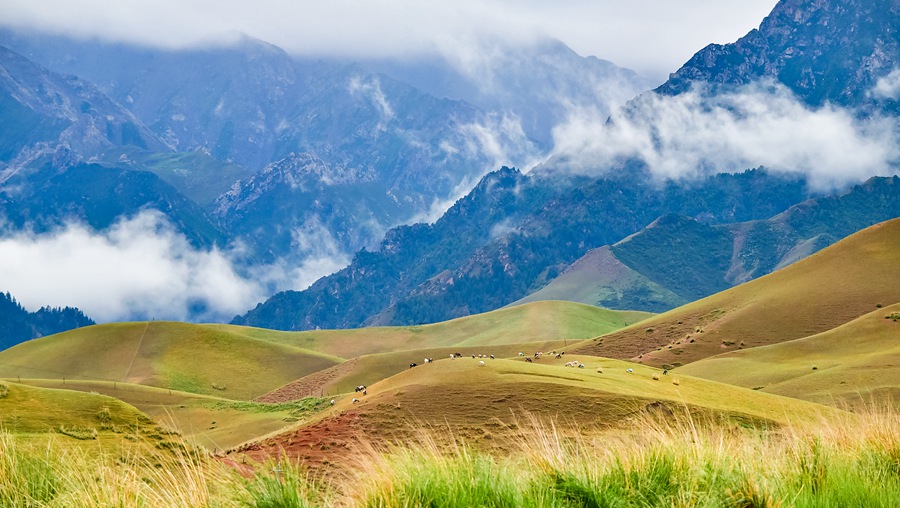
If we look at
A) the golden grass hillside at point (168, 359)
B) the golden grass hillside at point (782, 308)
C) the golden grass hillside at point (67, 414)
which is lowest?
the golden grass hillside at point (782, 308)

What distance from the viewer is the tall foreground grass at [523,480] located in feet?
33.2

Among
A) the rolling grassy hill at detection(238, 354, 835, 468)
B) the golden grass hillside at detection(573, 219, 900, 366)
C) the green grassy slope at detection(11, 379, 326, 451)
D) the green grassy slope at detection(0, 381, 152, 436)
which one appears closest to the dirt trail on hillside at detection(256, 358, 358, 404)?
the green grassy slope at detection(11, 379, 326, 451)

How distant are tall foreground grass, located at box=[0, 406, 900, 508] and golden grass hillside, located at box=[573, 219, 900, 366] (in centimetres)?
9308

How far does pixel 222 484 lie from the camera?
10.5 metres

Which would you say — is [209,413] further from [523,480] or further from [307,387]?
[523,480]

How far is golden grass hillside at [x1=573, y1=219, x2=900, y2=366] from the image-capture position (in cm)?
10812

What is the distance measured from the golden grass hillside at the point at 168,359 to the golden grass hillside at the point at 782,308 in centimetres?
6572

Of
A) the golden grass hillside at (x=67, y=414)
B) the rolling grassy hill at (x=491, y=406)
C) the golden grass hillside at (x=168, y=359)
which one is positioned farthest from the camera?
the golden grass hillside at (x=168, y=359)

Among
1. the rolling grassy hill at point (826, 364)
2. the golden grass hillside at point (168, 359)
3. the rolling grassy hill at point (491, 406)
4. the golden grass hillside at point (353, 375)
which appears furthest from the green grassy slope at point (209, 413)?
the rolling grassy hill at point (826, 364)

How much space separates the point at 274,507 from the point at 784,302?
11738cm

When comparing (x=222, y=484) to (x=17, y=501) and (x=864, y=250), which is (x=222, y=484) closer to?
(x=17, y=501)

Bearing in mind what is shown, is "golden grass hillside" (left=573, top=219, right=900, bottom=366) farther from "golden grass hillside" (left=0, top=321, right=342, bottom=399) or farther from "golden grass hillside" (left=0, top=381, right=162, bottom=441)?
"golden grass hillside" (left=0, top=381, right=162, bottom=441)

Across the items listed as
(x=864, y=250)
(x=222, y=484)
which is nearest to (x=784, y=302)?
(x=864, y=250)

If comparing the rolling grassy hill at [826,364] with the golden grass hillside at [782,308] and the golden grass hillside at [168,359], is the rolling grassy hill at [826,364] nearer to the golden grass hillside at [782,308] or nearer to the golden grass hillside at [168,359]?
the golden grass hillside at [782,308]
